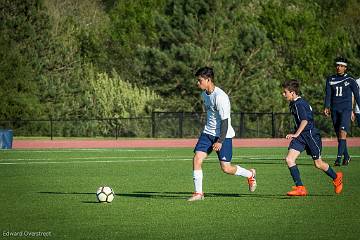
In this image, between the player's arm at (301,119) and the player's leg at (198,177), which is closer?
the player's leg at (198,177)

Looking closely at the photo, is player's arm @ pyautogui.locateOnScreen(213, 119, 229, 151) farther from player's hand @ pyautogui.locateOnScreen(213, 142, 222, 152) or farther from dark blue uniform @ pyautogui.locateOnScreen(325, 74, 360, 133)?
dark blue uniform @ pyautogui.locateOnScreen(325, 74, 360, 133)

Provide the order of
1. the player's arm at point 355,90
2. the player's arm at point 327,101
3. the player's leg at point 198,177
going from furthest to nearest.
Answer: the player's arm at point 355,90 → the player's arm at point 327,101 → the player's leg at point 198,177

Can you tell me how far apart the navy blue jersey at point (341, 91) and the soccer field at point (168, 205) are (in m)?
1.46

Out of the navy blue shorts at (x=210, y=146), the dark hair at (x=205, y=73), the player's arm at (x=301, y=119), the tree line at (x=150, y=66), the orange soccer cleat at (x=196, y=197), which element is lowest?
the orange soccer cleat at (x=196, y=197)

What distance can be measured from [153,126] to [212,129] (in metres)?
38.3

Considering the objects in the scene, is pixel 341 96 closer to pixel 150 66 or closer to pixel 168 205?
pixel 168 205

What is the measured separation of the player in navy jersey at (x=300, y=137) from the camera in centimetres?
1645

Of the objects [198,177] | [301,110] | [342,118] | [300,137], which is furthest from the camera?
[342,118]

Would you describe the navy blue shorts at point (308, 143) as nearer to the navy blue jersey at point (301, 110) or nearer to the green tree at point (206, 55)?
the navy blue jersey at point (301, 110)

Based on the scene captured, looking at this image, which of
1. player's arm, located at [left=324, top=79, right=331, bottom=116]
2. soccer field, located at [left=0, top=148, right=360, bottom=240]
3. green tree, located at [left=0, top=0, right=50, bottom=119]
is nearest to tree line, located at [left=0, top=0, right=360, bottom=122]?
green tree, located at [left=0, top=0, right=50, bottom=119]

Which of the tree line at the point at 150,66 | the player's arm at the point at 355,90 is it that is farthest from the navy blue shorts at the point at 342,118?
the tree line at the point at 150,66

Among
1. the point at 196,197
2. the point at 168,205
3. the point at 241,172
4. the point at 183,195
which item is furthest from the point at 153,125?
the point at 168,205

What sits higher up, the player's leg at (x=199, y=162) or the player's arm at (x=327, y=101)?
the player's arm at (x=327, y=101)

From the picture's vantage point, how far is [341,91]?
78.6ft
